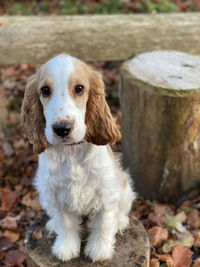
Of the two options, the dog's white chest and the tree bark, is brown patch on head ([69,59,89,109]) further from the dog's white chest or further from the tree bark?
→ the tree bark

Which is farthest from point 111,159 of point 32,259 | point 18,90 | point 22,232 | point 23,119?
point 18,90

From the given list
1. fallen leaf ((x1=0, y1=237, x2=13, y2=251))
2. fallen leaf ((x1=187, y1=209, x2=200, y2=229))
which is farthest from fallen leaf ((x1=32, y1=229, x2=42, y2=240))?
fallen leaf ((x1=187, y1=209, x2=200, y2=229))

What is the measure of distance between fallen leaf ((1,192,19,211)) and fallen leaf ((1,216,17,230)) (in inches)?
9.9

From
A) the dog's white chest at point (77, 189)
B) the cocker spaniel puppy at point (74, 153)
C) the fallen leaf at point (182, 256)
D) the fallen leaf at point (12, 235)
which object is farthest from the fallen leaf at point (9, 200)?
the fallen leaf at point (182, 256)

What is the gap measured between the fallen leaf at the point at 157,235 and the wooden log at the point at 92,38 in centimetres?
224

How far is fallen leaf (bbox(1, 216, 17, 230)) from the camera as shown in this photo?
394 cm

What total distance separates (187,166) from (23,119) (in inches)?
80.8

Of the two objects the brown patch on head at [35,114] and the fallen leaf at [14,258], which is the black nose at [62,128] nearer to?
the brown patch on head at [35,114]

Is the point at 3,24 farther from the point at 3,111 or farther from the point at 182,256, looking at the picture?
the point at 182,256

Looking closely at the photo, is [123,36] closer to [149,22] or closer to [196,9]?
[149,22]

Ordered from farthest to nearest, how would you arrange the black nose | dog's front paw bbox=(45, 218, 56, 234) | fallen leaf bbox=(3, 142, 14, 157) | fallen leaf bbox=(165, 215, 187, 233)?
fallen leaf bbox=(3, 142, 14, 157), fallen leaf bbox=(165, 215, 187, 233), dog's front paw bbox=(45, 218, 56, 234), the black nose

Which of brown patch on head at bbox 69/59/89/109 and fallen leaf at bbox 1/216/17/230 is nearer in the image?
brown patch on head at bbox 69/59/89/109

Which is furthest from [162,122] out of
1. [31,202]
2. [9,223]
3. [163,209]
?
[9,223]

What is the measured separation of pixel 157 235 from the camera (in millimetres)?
3533
